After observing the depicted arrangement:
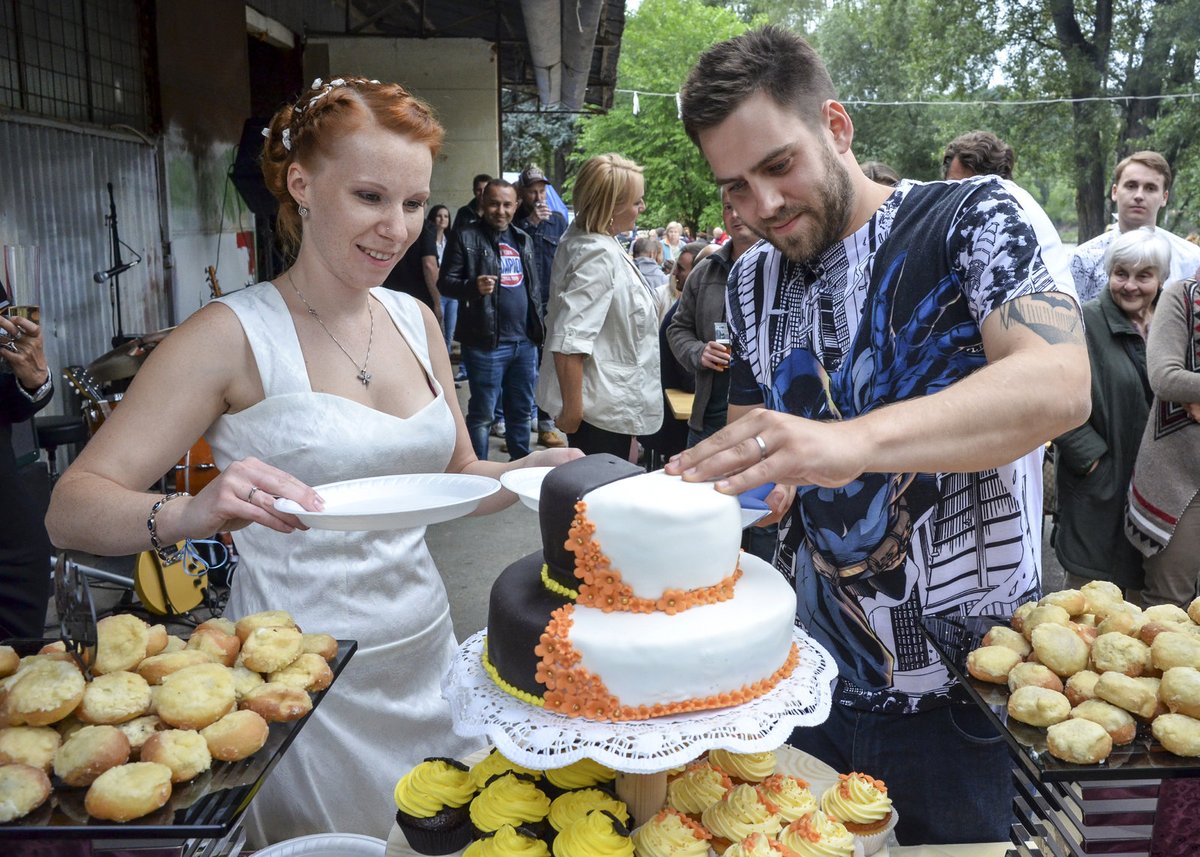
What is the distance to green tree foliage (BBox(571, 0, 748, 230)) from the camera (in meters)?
33.8

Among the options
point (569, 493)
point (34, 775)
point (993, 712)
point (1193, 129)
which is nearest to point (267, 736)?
point (34, 775)

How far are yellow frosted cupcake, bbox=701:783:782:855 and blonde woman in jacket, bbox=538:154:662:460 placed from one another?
3869 millimetres

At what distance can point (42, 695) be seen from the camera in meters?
1.44

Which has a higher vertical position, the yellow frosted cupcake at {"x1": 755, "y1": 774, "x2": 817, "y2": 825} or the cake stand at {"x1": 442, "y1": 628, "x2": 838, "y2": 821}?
the cake stand at {"x1": 442, "y1": 628, "x2": 838, "y2": 821}

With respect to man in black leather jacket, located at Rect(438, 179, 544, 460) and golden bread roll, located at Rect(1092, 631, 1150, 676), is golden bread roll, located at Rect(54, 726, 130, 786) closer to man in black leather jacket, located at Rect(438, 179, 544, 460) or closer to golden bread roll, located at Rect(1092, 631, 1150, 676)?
golden bread roll, located at Rect(1092, 631, 1150, 676)

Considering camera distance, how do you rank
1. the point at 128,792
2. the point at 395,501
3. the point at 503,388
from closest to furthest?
1. the point at 128,792
2. the point at 395,501
3. the point at 503,388

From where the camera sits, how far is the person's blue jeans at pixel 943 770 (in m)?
2.07

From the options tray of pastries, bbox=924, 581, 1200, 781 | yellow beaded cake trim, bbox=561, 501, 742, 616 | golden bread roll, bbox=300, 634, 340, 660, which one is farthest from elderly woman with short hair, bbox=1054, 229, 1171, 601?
golden bread roll, bbox=300, 634, 340, 660

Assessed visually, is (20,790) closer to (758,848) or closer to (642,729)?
(642,729)

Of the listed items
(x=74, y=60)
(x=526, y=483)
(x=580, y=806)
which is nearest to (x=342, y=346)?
(x=526, y=483)

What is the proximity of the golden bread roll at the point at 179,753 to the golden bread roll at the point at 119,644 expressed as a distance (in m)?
0.22

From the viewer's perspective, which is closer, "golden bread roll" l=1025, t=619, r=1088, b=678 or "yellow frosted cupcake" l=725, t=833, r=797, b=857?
"yellow frosted cupcake" l=725, t=833, r=797, b=857

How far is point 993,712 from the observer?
5.04 feet

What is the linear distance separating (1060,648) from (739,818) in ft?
2.02
